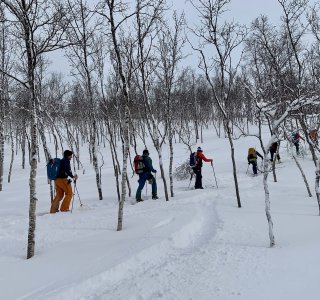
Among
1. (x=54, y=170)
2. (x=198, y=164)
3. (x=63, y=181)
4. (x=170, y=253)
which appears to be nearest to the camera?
(x=170, y=253)

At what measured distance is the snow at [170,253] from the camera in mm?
4258

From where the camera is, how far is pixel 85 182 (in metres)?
18.0

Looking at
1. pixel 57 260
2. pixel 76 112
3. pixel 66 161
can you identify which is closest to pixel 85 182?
pixel 66 161

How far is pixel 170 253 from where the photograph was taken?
583 centimetres

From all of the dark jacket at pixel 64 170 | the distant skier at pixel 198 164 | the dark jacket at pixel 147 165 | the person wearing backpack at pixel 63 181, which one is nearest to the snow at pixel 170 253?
the person wearing backpack at pixel 63 181

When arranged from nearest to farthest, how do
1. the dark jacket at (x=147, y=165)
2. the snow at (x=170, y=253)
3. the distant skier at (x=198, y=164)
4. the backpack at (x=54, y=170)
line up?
the snow at (x=170, y=253), the backpack at (x=54, y=170), the dark jacket at (x=147, y=165), the distant skier at (x=198, y=164)

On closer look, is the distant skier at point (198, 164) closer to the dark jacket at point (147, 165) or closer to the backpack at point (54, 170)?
the dark jacket at point (147, 165)

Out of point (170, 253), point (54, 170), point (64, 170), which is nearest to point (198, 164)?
point (64, 170)

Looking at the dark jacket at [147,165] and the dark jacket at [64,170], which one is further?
the dark jacket at [147,165]

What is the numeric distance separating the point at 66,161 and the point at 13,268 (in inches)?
204

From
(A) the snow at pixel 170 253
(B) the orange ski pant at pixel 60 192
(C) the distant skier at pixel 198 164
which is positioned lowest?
(A) the snow at pixel 170 253

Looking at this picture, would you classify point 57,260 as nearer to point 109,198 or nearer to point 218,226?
point 218,226

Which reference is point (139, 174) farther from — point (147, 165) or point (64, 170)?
point (64, 170)

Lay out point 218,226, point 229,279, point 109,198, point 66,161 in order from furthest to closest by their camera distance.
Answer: point 109,198 → point 66,161 → point 218,226 → point 229,279
